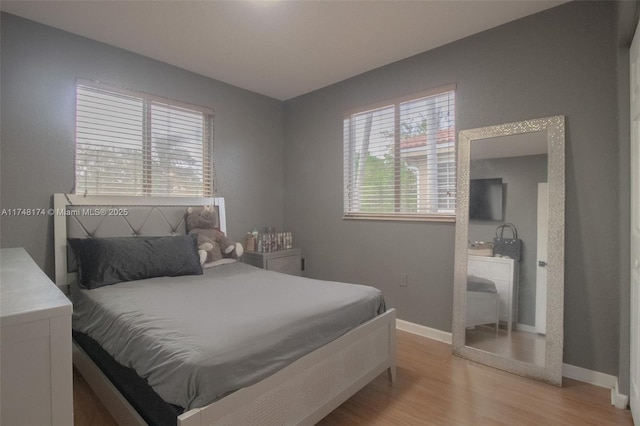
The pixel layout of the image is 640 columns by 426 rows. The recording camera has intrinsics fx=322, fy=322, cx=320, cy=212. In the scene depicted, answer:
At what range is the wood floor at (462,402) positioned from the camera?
1.77 metres

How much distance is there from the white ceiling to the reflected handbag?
1587 millimetres

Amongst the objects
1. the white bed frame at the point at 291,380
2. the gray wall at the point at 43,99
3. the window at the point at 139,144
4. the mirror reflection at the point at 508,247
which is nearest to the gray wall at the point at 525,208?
the mirror reflection at the point at 508,247

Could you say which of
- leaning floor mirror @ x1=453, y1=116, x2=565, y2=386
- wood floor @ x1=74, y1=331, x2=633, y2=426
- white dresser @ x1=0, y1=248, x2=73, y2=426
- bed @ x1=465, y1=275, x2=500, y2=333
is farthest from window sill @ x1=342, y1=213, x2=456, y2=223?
white dresser @ x1=0, y1=248, x2=73, y2=426

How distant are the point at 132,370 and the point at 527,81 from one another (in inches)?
122

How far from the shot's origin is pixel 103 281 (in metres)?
2.18

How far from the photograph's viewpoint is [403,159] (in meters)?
3.13

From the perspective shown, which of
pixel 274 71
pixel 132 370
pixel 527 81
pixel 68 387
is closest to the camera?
pixel 68 387

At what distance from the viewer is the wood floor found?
1.77 meters

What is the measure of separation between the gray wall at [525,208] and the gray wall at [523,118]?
0.63 ft

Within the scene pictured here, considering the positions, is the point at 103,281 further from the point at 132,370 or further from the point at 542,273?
the point at 542,273

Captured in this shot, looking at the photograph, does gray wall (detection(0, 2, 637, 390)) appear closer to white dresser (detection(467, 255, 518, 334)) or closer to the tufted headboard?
the tufted headboard

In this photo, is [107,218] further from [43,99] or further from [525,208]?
[525,208]

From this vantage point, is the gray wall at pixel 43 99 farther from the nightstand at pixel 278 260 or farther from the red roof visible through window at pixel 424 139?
the red roof visible through window at pixel 424 139

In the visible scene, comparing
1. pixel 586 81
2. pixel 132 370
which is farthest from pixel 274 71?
pixel 132 370
